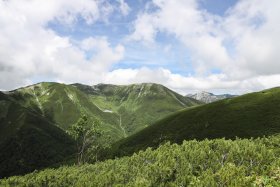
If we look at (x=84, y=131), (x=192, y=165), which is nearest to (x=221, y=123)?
(x=84, y=131)

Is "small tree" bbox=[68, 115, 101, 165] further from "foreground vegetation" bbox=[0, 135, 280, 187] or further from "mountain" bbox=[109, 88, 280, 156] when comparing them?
"mountain" bbox=[109, 88, 280, 156]

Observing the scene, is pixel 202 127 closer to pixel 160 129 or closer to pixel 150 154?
pixel 160 129

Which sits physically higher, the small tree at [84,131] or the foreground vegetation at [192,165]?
the small tree at [84,131]

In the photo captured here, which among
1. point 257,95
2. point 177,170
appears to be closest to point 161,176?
point 177,170

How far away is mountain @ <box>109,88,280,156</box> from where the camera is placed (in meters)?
142

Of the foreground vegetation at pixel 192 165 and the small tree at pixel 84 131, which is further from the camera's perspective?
the small tree at pixel 84 131

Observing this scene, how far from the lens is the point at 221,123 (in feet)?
522

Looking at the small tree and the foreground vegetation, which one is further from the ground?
the small tree

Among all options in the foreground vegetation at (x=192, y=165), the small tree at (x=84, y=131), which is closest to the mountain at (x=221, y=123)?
the small tree at (x=84, y=131)

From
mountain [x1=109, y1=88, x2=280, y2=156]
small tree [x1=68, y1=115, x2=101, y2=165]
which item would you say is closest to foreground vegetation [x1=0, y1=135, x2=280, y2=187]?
small tree [x1=68, y1=115, x2=101, y2=165]

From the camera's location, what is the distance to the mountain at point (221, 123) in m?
142

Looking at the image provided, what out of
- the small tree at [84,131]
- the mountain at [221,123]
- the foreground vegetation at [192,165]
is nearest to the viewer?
the foreground vegetation at [192,165]

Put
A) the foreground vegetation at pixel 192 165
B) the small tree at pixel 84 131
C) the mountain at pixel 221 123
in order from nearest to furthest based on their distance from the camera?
1. the foreground vegetation at pixel 192 165
2. the small tree at pixel 84 131
3. the mountain at pixel 221 123

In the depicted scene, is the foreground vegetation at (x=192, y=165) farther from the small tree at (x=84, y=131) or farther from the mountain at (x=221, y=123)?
the mountain at (x=221, y=123)
